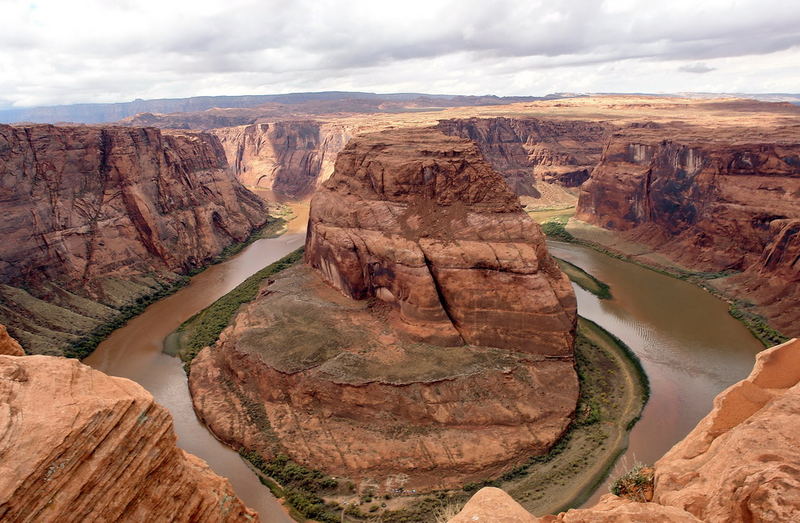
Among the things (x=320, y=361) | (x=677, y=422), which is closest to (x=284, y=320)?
(x=320, y=361)

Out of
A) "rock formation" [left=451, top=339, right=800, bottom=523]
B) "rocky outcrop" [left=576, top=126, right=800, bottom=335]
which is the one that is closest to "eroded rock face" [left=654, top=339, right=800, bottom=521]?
"rock formation" [left=451, top=339, right=800, bottom=523]

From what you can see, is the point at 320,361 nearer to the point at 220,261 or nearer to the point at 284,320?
the point at 284,320

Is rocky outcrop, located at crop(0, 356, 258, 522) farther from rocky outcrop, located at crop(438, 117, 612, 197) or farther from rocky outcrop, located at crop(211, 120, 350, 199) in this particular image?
rocky outcrop, located at crop(211, 120, 350, 199)

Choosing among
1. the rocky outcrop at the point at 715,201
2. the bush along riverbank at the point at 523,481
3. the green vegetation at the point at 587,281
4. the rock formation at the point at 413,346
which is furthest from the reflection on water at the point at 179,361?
the rocky outcrop at the point at 715,201

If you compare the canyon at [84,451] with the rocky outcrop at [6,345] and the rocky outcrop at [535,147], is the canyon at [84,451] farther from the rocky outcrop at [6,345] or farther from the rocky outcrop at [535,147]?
the rocky outcrop at [535,147]

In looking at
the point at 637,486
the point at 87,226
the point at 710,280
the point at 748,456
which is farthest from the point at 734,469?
the point at 87,226

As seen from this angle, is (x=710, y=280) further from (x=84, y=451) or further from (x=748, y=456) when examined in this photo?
(x=84, y=451)
